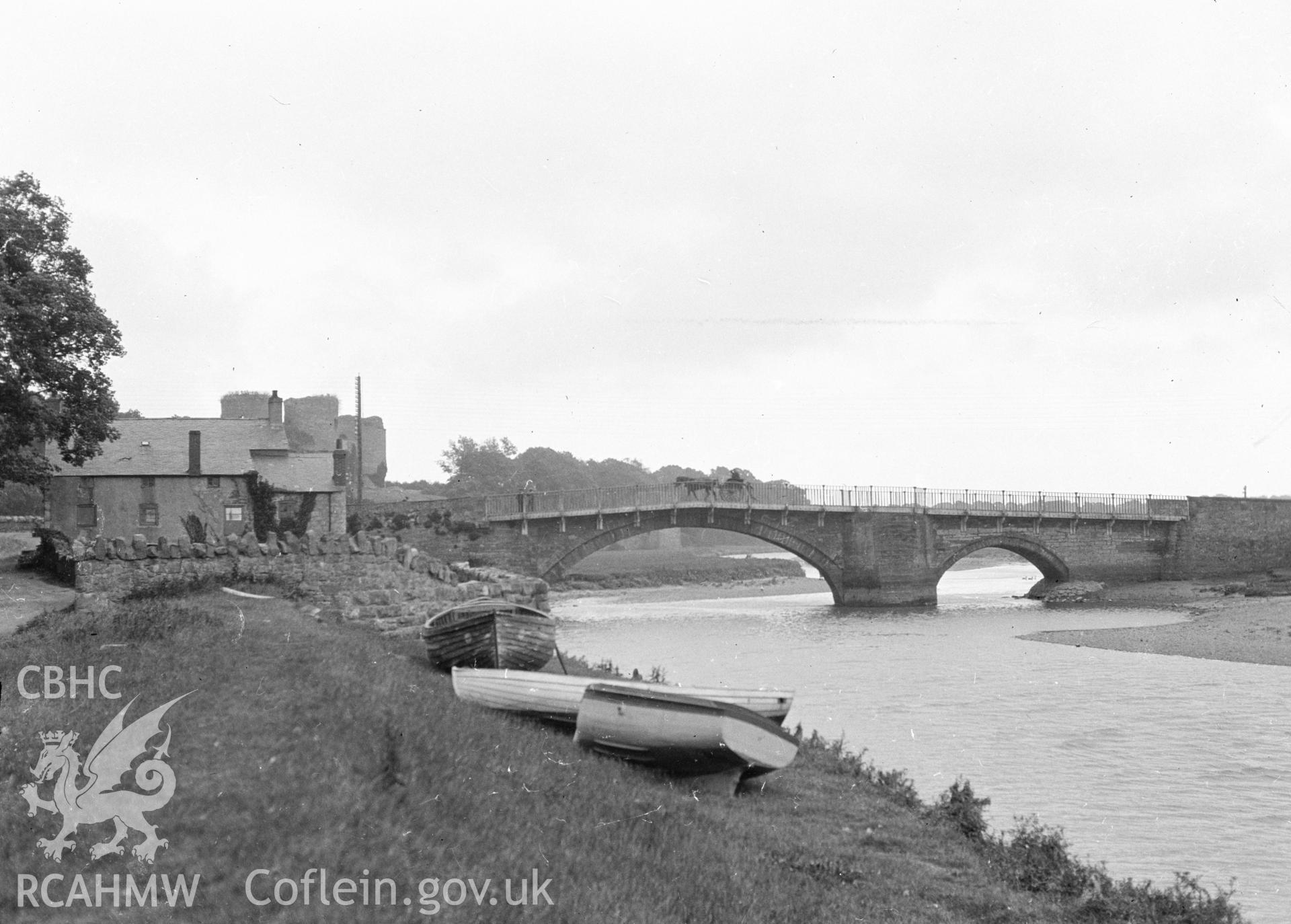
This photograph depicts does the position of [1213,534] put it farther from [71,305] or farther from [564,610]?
[71,305]

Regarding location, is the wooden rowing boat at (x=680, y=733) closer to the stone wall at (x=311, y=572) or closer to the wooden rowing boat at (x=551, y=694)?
the wooden rowing boat at (x=551, y=694)

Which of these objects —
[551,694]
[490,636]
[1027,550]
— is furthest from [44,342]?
[1027,550]

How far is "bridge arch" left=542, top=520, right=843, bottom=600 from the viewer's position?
56469 millimetres

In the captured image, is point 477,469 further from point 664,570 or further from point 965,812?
point 965,812

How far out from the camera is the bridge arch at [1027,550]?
6762 centimetres

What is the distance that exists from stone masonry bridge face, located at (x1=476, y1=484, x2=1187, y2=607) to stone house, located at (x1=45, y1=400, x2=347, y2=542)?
9.59 m

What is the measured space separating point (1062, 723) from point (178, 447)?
4162cm

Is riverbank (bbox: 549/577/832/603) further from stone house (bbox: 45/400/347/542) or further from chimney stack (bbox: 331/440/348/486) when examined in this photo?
stone house (bbox: 45/400/347/542)

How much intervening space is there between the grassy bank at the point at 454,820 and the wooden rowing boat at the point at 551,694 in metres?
0.41

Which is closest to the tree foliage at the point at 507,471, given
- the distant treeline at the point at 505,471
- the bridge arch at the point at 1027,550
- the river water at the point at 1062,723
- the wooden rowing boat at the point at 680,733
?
the distant treeline at the point at 505,471

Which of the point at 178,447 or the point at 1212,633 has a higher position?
the point at 178,447

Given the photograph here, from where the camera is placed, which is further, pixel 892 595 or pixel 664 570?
pixel 664 570

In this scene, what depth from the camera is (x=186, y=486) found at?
4675cm

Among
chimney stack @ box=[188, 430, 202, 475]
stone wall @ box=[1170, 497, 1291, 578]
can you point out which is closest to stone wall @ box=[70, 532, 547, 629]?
chimney stack @ box=[188, 430, 202, 475]
